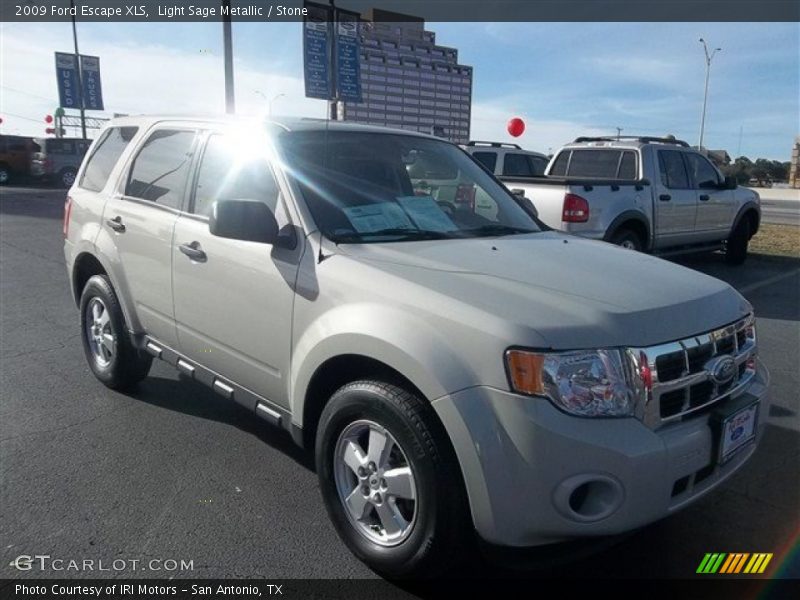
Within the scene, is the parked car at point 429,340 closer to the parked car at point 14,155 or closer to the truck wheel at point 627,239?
the truck wheel at point 627,239

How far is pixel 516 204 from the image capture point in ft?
13.8

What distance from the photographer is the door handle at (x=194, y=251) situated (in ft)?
11.7

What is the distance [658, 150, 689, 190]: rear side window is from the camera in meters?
9.52

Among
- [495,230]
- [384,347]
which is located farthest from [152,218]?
[384,347]

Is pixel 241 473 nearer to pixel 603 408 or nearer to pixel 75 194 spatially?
pixel 603 408

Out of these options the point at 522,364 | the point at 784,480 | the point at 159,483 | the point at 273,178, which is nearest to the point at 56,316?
the point at 159,483

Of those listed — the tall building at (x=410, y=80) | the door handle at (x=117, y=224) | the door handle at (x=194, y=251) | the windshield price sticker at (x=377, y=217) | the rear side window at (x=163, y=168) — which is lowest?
the door handle at (x=194, y=251)

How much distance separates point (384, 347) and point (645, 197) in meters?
7.31

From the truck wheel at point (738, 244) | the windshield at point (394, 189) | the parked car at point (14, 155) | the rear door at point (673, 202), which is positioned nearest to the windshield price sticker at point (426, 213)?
the windshield at point (394, 189)

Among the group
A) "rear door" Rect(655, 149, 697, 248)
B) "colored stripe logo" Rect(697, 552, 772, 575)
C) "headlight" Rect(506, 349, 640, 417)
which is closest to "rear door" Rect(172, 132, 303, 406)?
"headlight" Rect(506, 349, 640, 417)

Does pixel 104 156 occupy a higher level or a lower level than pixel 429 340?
higher

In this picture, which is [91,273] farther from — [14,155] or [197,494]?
[14,155]

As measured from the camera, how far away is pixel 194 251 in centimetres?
362

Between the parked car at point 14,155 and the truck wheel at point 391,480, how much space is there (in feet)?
97.6
